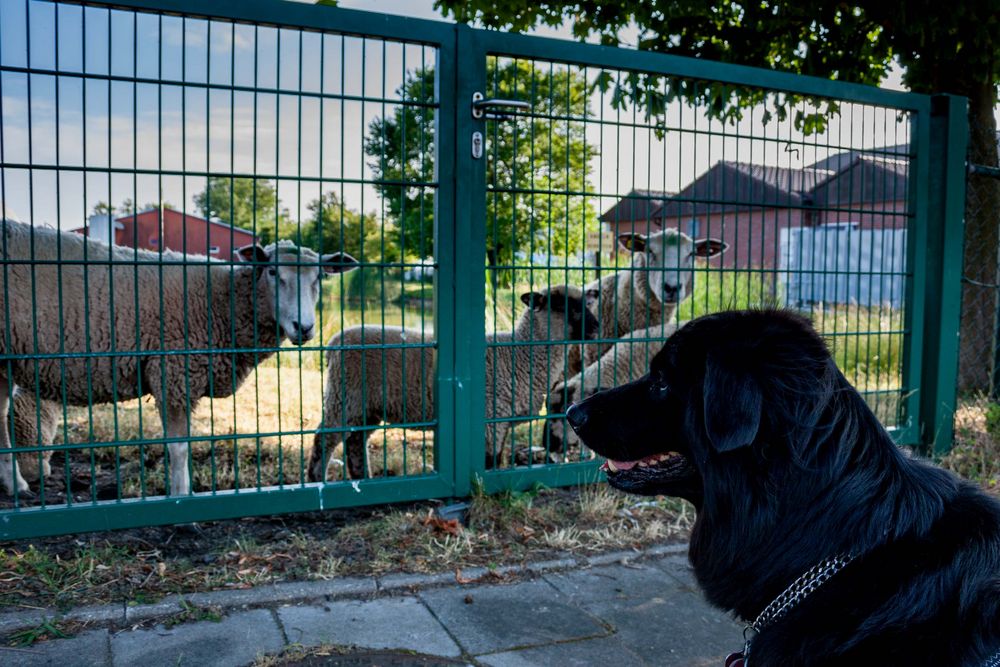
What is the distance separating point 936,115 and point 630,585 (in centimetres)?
426

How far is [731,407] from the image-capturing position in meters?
1.89

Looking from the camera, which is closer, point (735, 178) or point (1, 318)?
point (1, 318)

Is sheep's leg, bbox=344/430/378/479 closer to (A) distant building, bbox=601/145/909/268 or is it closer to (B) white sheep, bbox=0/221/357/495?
(B) white sheep, bbox=0/221/357/495

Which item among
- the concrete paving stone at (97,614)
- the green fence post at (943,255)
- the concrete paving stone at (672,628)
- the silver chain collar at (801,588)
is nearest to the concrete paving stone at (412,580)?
the concrete paving stone at (672,628)

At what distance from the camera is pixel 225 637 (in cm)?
297

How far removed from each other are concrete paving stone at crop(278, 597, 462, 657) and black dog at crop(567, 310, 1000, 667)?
135 cm

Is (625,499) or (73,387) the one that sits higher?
(73,387)

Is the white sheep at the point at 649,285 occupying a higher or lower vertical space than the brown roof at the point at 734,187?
lower

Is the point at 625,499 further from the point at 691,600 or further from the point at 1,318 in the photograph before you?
the point at 1,318

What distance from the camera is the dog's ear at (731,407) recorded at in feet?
6.11

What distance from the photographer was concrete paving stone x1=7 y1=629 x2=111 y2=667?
273 cm

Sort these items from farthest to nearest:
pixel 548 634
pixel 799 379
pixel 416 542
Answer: pixel 416 542
pixel 548 634
pixel 799 379

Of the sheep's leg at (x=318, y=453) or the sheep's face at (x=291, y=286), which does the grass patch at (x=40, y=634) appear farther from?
the sheep's leg at (x=318, y=453)

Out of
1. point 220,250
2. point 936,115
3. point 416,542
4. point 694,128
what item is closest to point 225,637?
point 416,542
